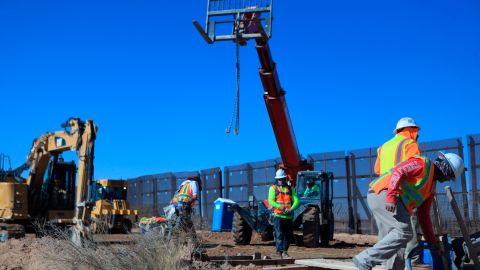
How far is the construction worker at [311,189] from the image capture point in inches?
614

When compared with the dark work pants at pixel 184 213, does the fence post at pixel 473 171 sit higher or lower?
higher

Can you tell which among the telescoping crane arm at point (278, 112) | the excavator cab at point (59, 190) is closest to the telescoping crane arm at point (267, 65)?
the telescoping crane arm at point (278, 112)

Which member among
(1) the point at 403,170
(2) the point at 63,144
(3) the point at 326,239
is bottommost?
(3) the point at 326,239

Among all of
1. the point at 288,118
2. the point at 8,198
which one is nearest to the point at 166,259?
the point at 288,118

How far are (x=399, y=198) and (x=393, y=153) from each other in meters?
0.48

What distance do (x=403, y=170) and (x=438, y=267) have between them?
1.19 meters

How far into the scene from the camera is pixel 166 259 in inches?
231

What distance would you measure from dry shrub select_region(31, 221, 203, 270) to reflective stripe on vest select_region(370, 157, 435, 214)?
7.33 ft

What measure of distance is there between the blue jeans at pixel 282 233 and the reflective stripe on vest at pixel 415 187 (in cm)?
494

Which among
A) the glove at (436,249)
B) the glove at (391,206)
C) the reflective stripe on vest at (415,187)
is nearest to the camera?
the glove at (391,206)

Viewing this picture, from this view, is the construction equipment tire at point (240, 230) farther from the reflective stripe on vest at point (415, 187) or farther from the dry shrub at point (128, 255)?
the reflective stripe on vest at point (415, 187)

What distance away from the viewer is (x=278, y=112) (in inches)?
571

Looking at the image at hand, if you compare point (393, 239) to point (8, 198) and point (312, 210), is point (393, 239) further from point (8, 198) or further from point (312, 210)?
point (8, 198)

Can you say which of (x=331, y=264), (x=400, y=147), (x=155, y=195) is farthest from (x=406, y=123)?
(x=155, y=195)
